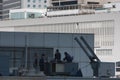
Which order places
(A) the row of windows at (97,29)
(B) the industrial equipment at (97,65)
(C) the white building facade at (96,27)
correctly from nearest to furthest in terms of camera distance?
(B) the industrial equipment at (97,65)
(C) the white building facade at (96,27)
(A) the row of windows at (97,29)

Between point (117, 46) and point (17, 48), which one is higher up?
point (17, 48)

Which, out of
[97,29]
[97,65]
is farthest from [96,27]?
[97,65]

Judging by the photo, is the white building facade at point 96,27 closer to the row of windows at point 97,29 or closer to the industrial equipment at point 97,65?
the row of windows at point 97,29

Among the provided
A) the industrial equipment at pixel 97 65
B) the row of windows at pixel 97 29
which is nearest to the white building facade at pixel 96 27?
the row of windows at pixel 97 29

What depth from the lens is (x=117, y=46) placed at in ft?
532

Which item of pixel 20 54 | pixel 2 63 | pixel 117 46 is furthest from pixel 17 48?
pixel 117 46

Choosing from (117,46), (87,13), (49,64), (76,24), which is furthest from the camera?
(87,13)

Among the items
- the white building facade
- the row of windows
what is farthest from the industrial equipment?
the row of windows

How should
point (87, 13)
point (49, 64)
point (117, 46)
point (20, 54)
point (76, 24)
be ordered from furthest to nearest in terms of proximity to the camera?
point (87, 13), point (76, 24), point (117, 46), point (20, 54), point (49, 64)

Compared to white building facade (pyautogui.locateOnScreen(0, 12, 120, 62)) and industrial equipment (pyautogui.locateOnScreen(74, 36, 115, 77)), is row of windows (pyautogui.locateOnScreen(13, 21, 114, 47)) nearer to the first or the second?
white building facade (pyautogui.locateOnScreen(0, 12, 120, 62))

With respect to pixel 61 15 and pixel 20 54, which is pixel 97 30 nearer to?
pixel 61 15

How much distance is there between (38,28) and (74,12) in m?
17.4

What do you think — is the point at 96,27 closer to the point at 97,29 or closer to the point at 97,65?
the point at 97,29

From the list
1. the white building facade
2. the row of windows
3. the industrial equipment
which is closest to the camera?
the industrial equipment
